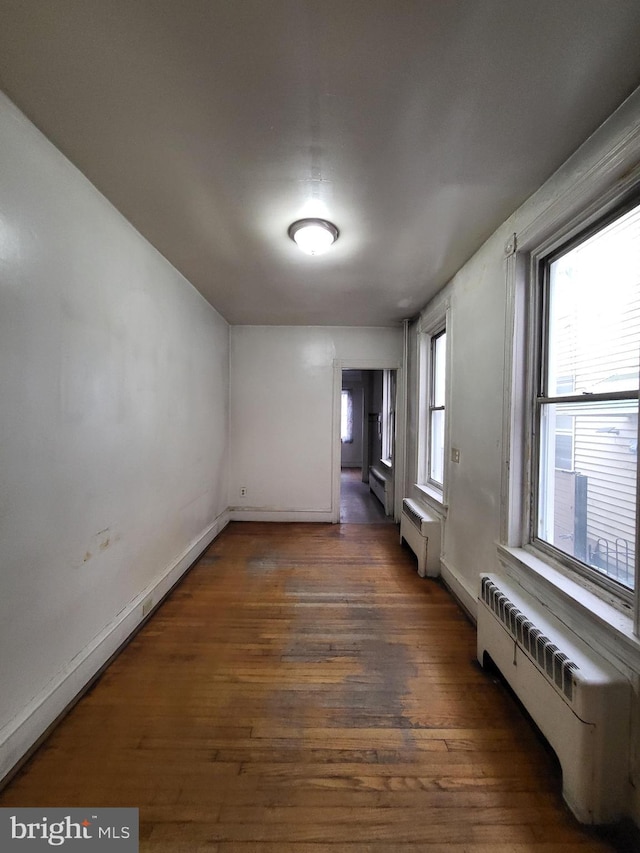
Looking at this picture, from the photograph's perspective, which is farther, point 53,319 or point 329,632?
point 329,632

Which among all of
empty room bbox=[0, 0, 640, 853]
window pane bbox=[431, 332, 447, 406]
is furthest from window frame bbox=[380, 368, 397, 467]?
empty room bbox=[0, 0, 640, 853]

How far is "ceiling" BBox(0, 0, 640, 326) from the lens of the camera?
95cm

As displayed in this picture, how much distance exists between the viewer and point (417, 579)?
283cm

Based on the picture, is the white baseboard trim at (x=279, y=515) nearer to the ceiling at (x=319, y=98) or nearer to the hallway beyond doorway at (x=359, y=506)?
the hallway beyond doorway at (x=359, y=506)

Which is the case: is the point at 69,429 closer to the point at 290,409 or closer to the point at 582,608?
the point at 582,608

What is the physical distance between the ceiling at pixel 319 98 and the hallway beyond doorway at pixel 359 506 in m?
3.48

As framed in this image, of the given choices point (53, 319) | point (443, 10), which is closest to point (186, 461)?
point (53, 319)

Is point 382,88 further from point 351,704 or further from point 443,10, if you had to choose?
point 351,704

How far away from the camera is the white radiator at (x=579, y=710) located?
107 cm

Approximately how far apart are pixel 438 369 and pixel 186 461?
262 centimetres

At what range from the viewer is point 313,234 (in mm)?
1981

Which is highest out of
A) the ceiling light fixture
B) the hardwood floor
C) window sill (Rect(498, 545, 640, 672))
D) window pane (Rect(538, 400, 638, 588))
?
the ceiling light fixture

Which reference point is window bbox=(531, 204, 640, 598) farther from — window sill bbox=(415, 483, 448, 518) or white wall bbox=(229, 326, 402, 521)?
white wall bbox=(229, 326, 402, 521)

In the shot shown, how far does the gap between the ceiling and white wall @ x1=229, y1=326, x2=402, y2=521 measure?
2.27m
